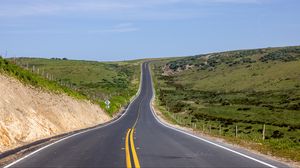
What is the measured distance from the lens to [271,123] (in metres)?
62.3

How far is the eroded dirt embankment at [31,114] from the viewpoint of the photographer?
80.4 ft

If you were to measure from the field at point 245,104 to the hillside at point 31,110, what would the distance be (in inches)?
458

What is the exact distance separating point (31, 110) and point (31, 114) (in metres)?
0.94

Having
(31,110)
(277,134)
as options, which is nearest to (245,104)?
(277,134)

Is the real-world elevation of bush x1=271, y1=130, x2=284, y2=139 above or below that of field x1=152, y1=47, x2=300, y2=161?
below

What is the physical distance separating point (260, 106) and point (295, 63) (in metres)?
60.9

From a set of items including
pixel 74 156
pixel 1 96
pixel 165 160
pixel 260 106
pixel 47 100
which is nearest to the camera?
pixel 165 160

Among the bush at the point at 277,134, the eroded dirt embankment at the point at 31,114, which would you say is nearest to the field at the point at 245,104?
the bush at the point at 277,134

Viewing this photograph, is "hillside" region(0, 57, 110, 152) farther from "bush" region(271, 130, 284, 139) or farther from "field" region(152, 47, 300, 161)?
"bush" region(271, 130, 284, 139)

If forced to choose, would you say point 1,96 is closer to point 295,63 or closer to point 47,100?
point 47,100

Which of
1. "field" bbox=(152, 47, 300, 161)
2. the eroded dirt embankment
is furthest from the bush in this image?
the eroded dirt embankment

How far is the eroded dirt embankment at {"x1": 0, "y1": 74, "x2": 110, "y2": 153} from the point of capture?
24.5 m

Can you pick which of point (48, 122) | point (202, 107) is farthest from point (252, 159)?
point (202, 107)

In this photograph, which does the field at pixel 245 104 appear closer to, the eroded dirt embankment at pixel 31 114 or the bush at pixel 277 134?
the bush at pixel 277 134
